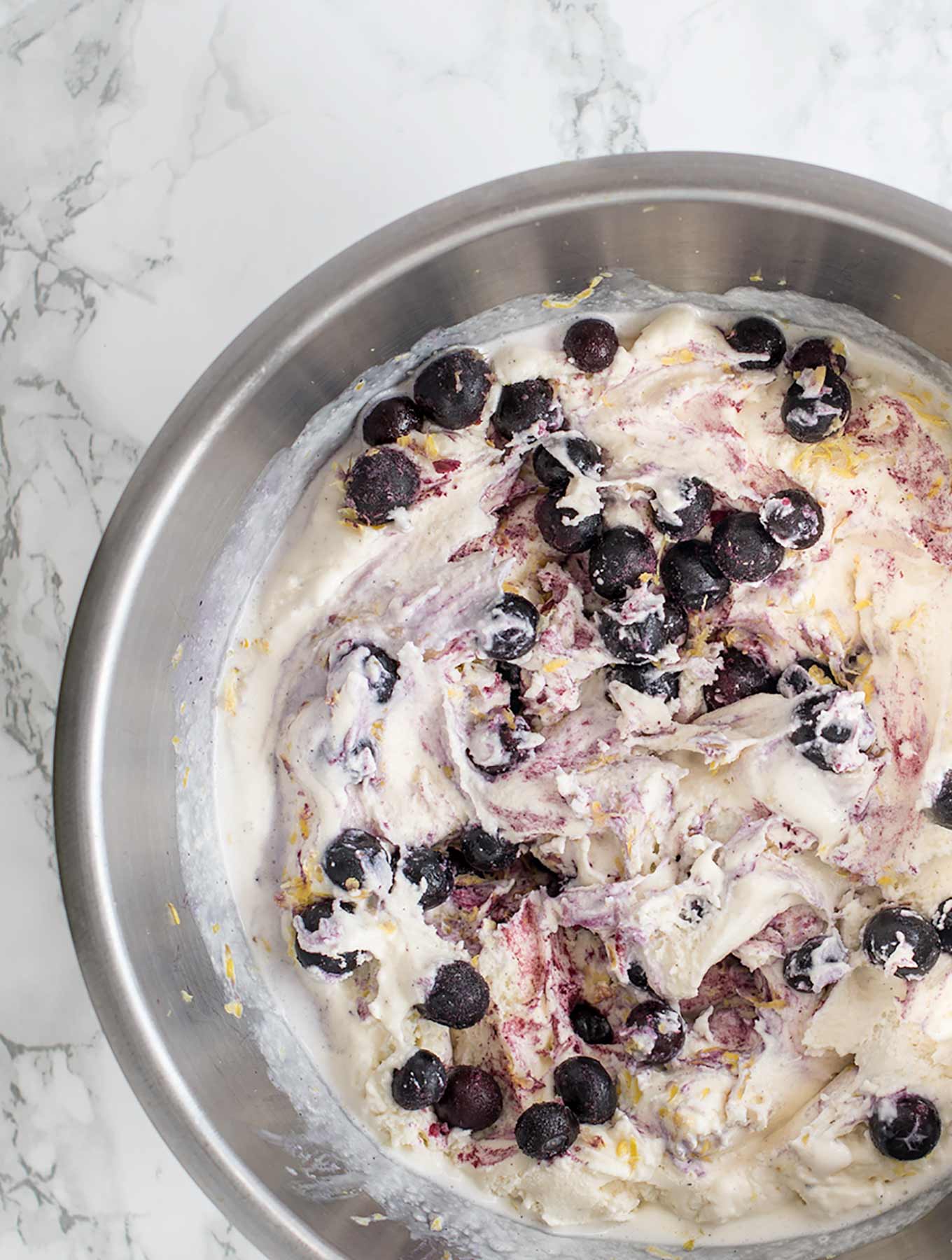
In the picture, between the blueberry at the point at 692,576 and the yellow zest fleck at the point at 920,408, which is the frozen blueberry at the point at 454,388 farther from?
the yellow zest fleck at the point at 920,408

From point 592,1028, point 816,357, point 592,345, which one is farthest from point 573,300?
point 592,1028

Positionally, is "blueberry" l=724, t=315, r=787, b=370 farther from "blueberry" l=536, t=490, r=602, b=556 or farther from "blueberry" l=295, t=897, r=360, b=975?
"blueberry" l=295, t=897, r=360, b=975

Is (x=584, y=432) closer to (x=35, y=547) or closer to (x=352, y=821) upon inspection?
(x=352, y=821)

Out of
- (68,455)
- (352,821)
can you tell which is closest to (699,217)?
(352,821)

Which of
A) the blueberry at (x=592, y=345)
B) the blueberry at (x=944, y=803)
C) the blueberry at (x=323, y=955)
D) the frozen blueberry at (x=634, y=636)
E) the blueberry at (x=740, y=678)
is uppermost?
the blueberry at (x=592, y=345)

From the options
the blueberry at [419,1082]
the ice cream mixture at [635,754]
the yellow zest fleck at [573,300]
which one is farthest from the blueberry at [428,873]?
the yellow zest fleck at [573,300]

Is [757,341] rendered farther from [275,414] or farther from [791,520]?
[275,414]
